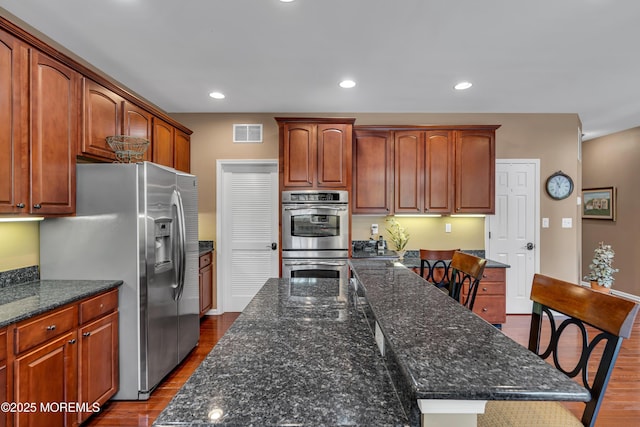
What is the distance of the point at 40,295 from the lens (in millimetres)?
1916

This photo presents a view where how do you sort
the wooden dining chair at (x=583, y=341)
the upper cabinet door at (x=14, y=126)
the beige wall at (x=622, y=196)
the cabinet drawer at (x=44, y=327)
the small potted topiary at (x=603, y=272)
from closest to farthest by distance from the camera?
the wooden dining chair at (x=583, y=341)
the cabinet drawer at (x=44, y=327)
the upper cabinet door at (x=14, y=126)
the small potted topiary at (x=603, y=272)
the beige wall at (x=622, y=196)

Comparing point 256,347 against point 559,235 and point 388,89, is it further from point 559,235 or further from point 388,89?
point 559,235

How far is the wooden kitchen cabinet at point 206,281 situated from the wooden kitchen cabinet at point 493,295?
3.07 meters

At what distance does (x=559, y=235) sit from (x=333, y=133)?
3317 millimetres

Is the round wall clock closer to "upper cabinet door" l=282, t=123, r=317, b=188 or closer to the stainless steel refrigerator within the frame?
"upper cabinet door" l=282, t=123, r=317, b=188

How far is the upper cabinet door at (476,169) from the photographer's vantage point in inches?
154

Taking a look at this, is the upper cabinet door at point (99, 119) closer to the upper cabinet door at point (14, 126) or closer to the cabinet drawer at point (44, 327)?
the upper cabinet door at point (14, 126)

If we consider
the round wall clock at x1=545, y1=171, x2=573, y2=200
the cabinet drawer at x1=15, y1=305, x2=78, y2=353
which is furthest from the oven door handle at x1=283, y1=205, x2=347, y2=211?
the round wall clock at x1=545, y1=171, x2=573, y2=200

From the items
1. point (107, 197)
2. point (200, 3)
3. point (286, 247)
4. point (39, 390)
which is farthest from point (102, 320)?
point (200, 3)

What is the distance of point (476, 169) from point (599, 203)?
10.8ft

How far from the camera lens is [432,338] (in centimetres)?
92

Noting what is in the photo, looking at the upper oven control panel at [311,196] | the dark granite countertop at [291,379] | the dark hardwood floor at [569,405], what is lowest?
the dark hardwood floor at [569,405]

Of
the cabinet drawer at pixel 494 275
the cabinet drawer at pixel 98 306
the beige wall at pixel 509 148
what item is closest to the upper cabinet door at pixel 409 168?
the beige wall at pixel 509 148

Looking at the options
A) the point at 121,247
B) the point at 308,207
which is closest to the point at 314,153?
A: the point at 308,207
